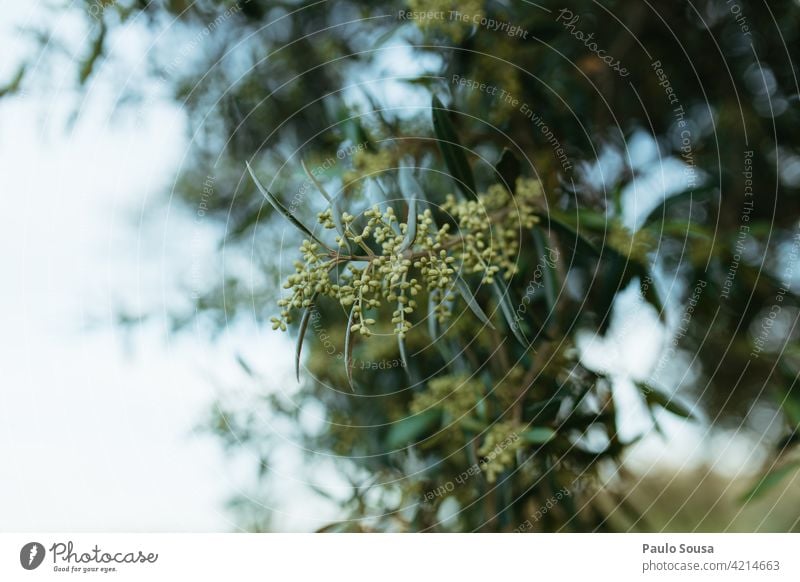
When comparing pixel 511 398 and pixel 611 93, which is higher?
pixel 611 93

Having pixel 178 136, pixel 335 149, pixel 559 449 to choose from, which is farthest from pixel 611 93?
pixel 178 136

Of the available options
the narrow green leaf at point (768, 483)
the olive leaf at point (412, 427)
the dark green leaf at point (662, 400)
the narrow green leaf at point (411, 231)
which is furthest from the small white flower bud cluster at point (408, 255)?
the narrow green leaf at point (768, 483)

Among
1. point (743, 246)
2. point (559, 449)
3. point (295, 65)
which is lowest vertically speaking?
point (559, 449)

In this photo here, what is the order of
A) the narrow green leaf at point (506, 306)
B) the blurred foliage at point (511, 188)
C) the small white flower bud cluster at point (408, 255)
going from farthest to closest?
the blurred foliage at point (511, 188), the narrow green leaf at point (506, 306), the small white flower bud cluster at point (408, 255)

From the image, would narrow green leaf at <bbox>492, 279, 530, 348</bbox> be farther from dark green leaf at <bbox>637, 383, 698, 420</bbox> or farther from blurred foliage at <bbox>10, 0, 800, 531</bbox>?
dark green leaf at <bbox>637, 383, 698, 420</bbox>

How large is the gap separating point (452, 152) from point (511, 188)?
0.28 ft

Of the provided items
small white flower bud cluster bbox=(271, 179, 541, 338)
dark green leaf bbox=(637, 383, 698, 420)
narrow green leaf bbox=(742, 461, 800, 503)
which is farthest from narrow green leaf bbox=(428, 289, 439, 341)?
narrow green leaf bbox=(742, 461, 800, 503)

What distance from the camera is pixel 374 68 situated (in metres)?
1.05

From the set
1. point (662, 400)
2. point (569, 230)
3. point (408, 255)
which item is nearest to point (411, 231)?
point (408, 255)

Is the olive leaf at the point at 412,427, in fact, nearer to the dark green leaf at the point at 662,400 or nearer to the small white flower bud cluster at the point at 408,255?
the small white flower bud cluster at the point at 408,255

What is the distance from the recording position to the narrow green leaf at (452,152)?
2.78ft

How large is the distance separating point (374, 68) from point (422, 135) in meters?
0.14

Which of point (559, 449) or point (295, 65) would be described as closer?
point (559, 449)

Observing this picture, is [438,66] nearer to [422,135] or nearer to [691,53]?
[422,135]
